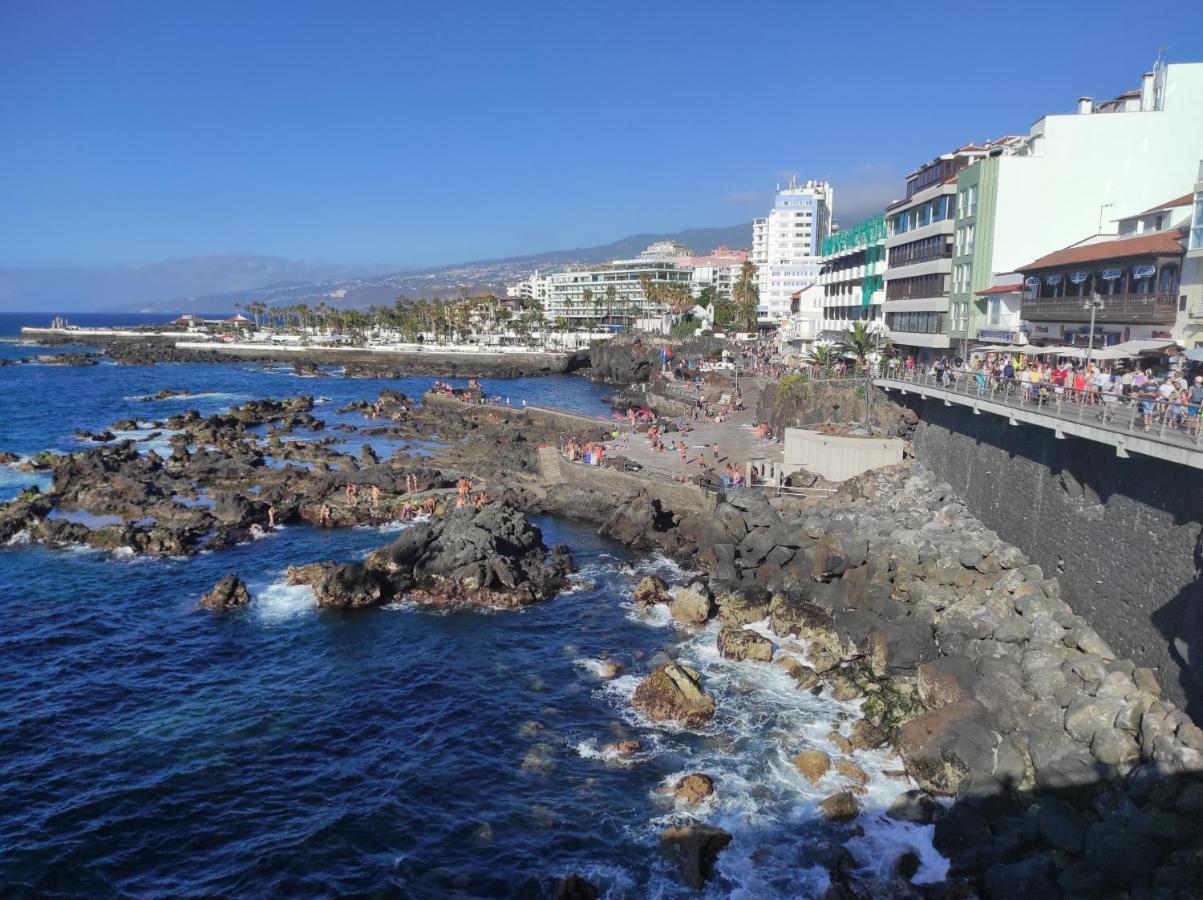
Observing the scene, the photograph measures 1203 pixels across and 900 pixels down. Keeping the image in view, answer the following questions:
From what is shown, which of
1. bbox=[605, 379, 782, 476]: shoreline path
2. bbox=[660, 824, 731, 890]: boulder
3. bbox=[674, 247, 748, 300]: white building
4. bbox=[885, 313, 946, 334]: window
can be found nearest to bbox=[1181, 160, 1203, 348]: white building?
bbox=[885, 313, 946, 334]: window

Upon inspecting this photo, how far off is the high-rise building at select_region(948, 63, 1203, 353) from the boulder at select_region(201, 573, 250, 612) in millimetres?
33313

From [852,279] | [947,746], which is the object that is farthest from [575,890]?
[852,279]

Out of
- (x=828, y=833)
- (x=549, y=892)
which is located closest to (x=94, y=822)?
(x=549, y=892)

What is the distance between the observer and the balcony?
86.4 ft

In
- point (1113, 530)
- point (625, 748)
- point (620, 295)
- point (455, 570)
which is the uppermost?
point (620, 295)

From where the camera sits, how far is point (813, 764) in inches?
720

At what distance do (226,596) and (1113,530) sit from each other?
2698 centimetres

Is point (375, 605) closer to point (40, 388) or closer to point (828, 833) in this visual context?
point (828, 833)

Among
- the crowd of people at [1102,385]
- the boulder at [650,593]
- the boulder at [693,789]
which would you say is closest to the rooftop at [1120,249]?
the crowd of people at [1102,385]

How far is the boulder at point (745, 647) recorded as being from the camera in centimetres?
2372

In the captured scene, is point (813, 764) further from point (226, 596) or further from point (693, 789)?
point (226, 596)

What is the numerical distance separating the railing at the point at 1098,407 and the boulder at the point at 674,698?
11.8 metres

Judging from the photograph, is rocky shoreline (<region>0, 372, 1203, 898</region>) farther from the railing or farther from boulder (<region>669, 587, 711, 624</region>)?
the railing

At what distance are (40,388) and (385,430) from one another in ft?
182
